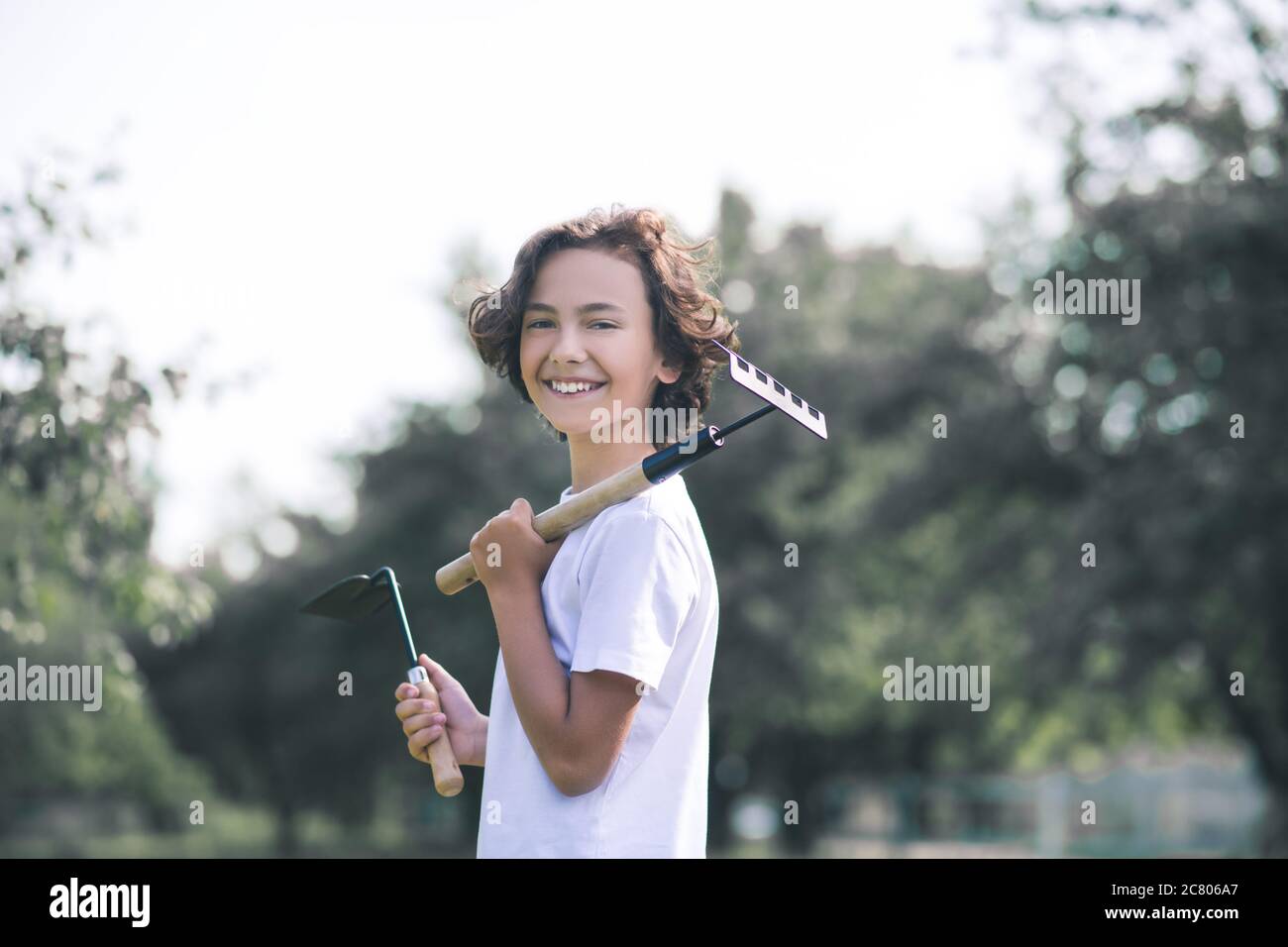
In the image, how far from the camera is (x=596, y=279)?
273cm

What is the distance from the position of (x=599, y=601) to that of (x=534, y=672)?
0.15 meters

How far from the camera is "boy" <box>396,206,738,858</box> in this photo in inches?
91.7

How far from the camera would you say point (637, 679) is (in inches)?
90.7

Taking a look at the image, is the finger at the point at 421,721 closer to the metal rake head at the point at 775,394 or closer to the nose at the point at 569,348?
the nose at the point at 569,348

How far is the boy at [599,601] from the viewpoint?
7.64 feet

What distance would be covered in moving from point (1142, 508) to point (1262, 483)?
6.12 ft

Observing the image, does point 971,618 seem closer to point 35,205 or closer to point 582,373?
point 35,205

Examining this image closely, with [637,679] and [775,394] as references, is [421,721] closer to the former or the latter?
[637,679]

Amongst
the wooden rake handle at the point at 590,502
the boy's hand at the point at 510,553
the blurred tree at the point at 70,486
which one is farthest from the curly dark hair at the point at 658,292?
the blurred tree at the point at 70,486

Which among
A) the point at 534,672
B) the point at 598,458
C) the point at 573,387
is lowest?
the point at 534,672

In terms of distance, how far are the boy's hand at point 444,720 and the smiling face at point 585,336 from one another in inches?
21.0

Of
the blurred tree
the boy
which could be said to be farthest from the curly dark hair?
the blurred tree

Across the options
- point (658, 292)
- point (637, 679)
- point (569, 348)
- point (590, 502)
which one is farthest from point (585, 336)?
point (637, 679)
